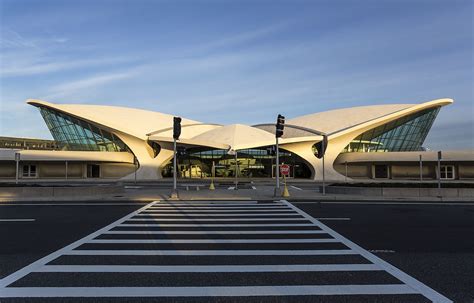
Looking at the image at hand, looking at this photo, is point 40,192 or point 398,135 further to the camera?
point 398,135

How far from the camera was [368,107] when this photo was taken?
73562 mm

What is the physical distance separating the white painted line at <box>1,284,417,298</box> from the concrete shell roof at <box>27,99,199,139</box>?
5764 cm

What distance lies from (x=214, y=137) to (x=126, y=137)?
46.0 feet

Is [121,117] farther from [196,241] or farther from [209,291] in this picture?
[209,291]

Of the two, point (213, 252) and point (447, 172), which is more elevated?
point (447, 172)

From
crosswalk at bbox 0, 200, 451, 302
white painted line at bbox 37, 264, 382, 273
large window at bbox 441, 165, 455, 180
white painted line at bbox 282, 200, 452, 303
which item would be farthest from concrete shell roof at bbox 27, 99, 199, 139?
white painted line at bbox 37, 264, 382, 273

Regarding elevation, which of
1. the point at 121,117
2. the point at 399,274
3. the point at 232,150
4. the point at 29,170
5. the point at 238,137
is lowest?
the point at 399,274

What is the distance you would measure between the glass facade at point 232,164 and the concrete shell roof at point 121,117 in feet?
26.3

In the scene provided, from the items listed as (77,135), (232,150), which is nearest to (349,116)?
(232,150)

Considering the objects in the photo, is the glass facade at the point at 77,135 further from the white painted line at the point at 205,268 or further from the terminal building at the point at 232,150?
the white painted line at the point at 205,268

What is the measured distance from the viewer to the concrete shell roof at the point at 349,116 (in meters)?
66.0

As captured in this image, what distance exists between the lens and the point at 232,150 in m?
56.9

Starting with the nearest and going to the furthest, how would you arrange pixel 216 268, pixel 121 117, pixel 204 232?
pixel 216 268
pixel 204 232
pixel 121 117

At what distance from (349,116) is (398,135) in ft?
29.0
